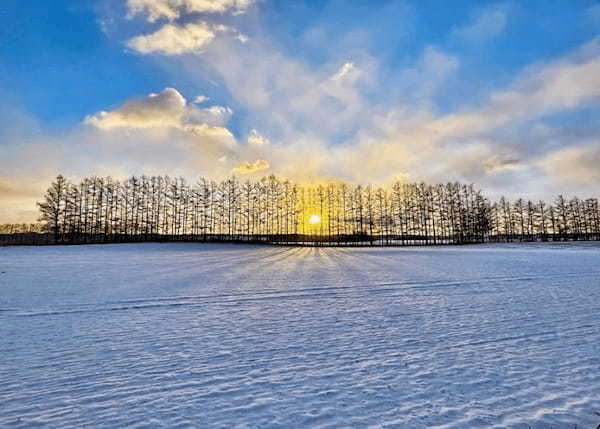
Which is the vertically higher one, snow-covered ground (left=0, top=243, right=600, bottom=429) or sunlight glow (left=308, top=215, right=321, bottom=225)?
sunlight glow (left=308, top=215, right=321, bottom=225)

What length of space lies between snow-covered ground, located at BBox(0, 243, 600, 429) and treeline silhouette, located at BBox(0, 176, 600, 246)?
41.7 metres

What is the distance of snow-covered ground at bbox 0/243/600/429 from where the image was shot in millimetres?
3410

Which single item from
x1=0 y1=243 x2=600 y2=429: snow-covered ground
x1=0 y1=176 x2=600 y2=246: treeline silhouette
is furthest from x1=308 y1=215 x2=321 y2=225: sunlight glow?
x1=0 y1=243 x2=600 y2=429: snow-covered ground

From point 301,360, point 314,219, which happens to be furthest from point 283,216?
point 301,360

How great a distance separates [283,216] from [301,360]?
5373cm

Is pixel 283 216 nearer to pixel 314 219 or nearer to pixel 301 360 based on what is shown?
pixel 314 219

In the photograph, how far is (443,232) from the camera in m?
59.0

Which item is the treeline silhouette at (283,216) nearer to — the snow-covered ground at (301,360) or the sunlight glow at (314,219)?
the sunlight glow at (314,219)

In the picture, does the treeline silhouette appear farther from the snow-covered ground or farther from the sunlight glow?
the snow-covered ground

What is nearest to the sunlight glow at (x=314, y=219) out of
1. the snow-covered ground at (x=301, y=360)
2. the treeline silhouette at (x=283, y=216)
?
the treeline silhouette at (x=283, y=216)

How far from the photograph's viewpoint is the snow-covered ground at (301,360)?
341 cm

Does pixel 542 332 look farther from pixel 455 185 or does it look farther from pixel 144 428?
pixel 455 185

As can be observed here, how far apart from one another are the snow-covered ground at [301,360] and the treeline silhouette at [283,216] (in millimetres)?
41674

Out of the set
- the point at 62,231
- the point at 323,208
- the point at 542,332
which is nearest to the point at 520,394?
the point at 542,332
